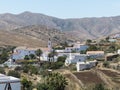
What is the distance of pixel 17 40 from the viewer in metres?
171

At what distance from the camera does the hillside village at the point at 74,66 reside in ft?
180

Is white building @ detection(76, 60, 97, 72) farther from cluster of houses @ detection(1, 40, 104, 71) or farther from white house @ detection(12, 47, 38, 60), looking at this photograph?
white house @ detection(12, 47, 38, 60)

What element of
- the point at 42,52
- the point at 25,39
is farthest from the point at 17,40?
the point at 42,52

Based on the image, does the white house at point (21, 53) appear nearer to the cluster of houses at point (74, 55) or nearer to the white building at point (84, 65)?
the cluster of houses at point (74, 55)

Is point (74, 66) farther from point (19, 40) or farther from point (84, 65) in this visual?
point (19, 40)

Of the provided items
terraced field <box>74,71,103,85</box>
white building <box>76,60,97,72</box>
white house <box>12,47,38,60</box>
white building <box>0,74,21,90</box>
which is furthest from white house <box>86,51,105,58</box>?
white building <box>0,74,21,90</box>

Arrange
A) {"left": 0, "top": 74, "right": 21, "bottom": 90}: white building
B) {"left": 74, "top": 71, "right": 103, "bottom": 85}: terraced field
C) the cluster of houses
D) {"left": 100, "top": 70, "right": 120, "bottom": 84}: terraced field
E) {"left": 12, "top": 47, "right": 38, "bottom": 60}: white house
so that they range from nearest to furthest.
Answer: {"left": 0, "top": 74, "right": 21, "bottom": 90}: white building → {"left": 74, "top": 71, "right": 103, "bottom": 85}: terraced field → {"left": 100, "top": 70, "right": 120, "bottom": 84}: terraced field → the cluster of houses → {"left": 12, "top": 47, "right": 38, "bottom": 60}: white house

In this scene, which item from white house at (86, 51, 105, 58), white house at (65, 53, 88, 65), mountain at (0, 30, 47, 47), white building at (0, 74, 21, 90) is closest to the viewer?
white building at (0, 74, 21, 90)

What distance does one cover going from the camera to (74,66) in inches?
2731

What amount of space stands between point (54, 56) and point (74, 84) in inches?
1231

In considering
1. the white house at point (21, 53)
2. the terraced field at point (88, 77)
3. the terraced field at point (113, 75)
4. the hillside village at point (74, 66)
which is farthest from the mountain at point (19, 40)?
the terraced field at point (113, 75)

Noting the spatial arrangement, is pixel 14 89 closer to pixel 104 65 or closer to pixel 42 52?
pixel 104 65

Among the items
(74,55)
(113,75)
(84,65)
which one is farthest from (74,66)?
(113,75)

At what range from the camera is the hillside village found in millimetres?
54938
